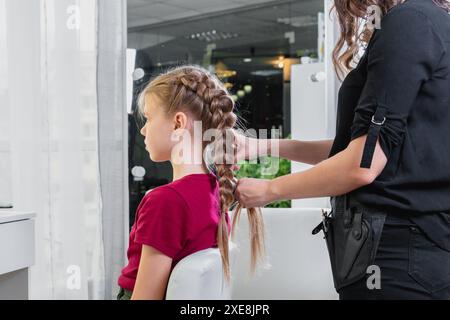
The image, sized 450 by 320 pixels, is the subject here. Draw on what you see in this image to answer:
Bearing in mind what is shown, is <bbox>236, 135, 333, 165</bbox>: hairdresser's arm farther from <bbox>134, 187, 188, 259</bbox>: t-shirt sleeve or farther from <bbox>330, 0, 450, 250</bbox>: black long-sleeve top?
<bbox>330, 0, 450, 250</bbox>: black long-sleeve top

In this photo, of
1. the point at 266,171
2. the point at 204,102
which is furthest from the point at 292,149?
the point at 266,171

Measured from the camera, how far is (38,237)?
2.22 m

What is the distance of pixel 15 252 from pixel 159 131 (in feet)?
2.55

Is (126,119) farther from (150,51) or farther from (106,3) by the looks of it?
(150,51)

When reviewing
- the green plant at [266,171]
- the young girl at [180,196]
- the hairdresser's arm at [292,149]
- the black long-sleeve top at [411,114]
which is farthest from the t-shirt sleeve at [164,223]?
the green plant at [266,171]

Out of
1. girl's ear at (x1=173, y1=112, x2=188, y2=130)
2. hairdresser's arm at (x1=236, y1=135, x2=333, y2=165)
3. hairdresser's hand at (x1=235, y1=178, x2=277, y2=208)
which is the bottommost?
hairdresser's hand at (x1=235, y1=178, x2=277, y2=208)

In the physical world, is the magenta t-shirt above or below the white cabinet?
above

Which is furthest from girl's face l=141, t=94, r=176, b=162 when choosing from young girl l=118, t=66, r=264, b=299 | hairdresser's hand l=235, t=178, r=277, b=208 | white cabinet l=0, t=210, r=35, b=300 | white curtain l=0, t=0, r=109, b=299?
white curtain l=0, t=0, r=109, b=299

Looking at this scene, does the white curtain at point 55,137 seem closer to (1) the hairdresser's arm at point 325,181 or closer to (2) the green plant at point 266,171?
(2) the green plant at point 266,171

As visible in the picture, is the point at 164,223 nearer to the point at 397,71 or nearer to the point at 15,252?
the point at 397,71

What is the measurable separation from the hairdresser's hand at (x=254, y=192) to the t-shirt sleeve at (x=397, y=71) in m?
0.23

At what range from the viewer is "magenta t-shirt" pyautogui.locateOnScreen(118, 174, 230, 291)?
1.20m

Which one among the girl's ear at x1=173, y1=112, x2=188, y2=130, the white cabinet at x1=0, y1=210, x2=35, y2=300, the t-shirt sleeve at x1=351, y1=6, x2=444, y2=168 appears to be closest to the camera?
the t-shirt sleeve at x1=351, y1=6, x2=444, y2=168

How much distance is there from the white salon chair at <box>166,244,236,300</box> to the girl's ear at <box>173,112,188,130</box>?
334 millimetres
